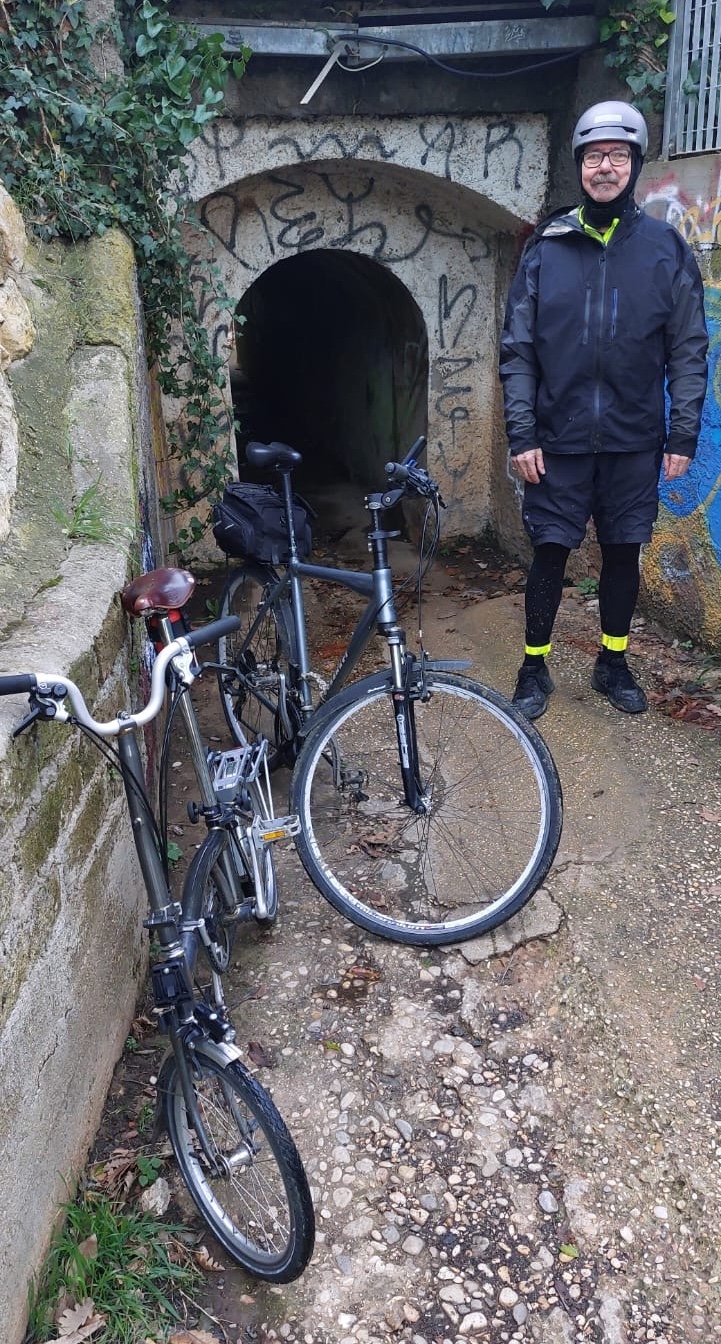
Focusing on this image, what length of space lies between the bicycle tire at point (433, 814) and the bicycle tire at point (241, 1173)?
881 mm

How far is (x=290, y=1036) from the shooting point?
293cm

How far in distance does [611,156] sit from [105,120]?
2.46m

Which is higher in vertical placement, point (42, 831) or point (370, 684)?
point (42, 831)

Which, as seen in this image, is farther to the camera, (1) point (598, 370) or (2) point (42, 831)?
(1) point (598, 370)

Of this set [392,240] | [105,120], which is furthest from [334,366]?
[105,120]

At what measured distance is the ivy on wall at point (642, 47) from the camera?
16.0ft

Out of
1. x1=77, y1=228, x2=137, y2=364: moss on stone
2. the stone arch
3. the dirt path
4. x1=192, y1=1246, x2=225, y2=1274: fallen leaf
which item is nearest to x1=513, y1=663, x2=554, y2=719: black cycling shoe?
the dirt path

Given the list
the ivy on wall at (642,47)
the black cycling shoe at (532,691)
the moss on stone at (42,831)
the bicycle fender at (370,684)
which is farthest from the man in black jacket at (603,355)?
the moss on stone at (42,831)

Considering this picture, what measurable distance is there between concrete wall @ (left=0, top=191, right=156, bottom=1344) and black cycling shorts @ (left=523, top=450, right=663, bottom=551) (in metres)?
1.67

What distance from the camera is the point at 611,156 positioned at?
3.53 meters

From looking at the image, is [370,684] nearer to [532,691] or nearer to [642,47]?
[532,691]

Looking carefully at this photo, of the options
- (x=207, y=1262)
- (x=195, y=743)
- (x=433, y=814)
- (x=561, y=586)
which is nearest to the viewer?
(x=207, y=1262)

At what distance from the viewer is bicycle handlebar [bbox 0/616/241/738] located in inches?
71.7

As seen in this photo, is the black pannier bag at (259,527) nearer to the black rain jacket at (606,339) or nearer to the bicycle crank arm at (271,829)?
the black rain jacket at (606,339)
